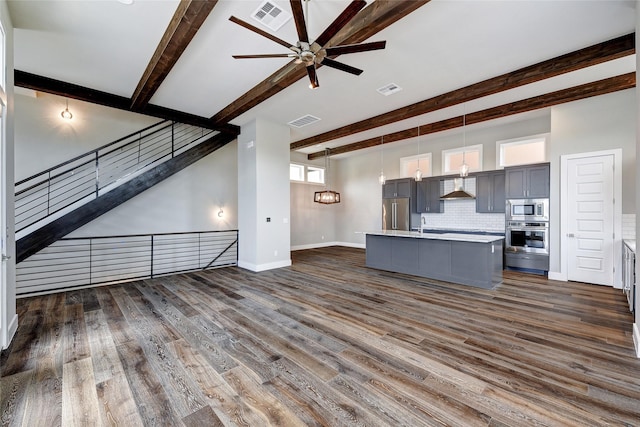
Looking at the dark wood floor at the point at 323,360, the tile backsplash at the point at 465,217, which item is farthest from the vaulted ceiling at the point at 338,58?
the dark wood floor at the point at 323,360

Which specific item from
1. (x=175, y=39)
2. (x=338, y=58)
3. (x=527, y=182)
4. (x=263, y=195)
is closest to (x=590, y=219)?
(x=527, y=182)

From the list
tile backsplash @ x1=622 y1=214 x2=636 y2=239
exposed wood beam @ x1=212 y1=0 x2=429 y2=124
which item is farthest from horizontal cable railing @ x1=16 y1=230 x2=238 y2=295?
tile backsplash @ x1=622 y1=214 x2=636 y2=239

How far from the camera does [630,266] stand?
3.81m

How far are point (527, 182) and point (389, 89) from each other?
3704 mm

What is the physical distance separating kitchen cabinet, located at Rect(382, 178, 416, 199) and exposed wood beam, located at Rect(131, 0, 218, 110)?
6.54 meters

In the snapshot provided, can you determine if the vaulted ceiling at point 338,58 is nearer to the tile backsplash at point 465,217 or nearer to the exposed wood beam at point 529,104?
the exposed wood beam at point 529,104

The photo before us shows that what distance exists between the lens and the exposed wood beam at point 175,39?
2826mm

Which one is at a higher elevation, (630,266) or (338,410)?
(630,266)

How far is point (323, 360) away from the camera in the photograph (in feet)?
8.21

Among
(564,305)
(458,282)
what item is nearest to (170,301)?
(458,282)

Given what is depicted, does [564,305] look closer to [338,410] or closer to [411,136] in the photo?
[338,410]

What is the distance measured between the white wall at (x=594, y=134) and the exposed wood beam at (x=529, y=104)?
0.66 feet

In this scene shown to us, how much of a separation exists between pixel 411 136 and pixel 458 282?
4.22 metres

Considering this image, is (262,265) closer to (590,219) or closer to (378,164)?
(378,164)
